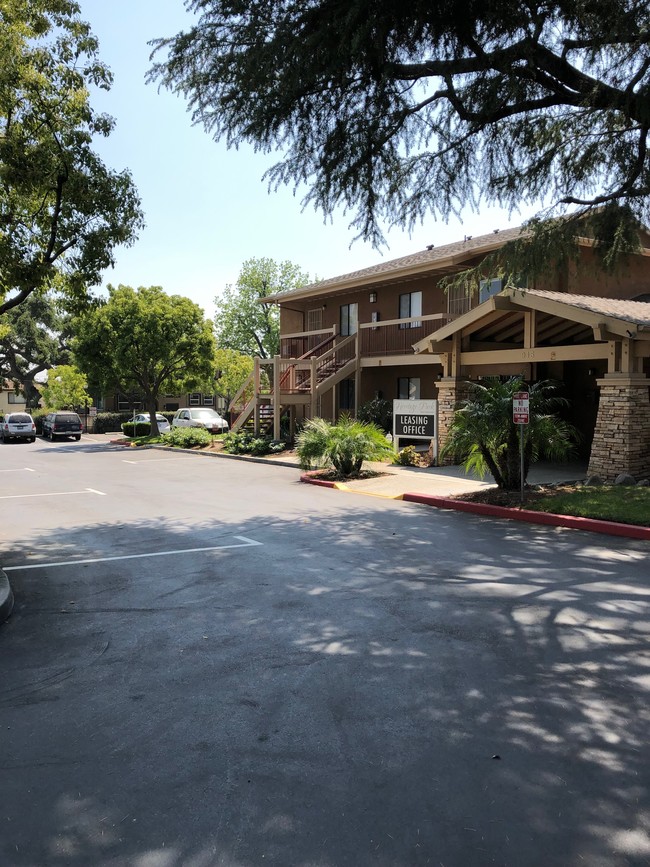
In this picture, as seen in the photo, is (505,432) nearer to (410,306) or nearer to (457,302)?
(457,302)

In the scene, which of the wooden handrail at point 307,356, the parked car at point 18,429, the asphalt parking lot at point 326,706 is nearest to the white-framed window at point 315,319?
the wooden handrail at point 307,356

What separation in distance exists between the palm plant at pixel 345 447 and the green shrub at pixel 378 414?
20.5ft

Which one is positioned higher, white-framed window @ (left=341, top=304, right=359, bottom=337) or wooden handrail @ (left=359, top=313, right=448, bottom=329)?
white-framed window @ (left=341, top=304, right=359, bottom=337)

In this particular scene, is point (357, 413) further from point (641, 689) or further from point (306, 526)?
point (641, 689)

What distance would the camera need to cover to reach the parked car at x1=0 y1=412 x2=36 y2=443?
3809 centimetres

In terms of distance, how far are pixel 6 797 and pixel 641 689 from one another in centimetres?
383

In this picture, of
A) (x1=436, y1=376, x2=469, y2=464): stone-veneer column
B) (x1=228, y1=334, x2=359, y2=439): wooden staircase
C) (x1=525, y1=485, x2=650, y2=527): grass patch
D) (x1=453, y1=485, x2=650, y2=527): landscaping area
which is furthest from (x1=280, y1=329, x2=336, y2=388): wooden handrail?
(x1=525, y1=485, x2=650, y2=527): grass patch

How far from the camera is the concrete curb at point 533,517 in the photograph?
387 inches

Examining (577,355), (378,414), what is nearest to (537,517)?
(577,355)

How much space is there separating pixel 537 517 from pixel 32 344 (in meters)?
62.8

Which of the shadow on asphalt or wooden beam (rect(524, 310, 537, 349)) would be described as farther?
wooden beam (rect(524, 310, 537, 349))

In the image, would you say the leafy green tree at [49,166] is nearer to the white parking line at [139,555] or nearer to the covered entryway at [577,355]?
the white parking line at [139,555]

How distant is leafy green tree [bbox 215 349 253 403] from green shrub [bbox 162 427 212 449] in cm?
1726

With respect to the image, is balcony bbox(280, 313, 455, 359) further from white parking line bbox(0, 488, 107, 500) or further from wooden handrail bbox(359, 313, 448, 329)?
white parking line bbox(0, 488, 107, 500)
